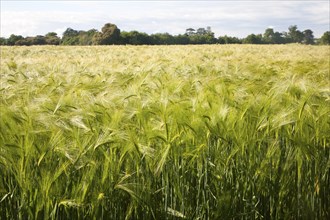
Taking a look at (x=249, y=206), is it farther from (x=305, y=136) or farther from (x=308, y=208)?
(x=305, y=136)

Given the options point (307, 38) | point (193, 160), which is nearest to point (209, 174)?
point (193, 160)

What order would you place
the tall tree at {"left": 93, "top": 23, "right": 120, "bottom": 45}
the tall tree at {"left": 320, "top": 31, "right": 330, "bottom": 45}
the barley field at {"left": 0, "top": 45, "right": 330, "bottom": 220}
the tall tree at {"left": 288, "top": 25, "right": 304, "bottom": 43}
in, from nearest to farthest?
1. the barley field at {"left": 0, "top": 45, "right": 330, "bottom": 220}
2. the tall tree at {"left": 93, "top": 23, "right": 120, "bottom": 45}
3. the tall tree at {"left": 320, "top": 31, "right": 330, "bottom": 45}
4. the tall tree at {"left": 288, "top": 25, "right": 304, "bottom": 43}

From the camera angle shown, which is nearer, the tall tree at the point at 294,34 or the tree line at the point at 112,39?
the tree line at the point at 112,39

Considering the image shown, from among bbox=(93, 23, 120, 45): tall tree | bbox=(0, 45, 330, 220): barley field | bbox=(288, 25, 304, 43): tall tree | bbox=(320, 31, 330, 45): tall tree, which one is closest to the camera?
bbox=(0, 45, 330, 220): barley field

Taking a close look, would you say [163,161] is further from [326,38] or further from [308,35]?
[308,35]

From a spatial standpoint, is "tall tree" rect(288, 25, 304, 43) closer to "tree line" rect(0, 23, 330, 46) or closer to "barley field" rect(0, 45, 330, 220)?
"tree line" rect(0, 23, 330, 46)

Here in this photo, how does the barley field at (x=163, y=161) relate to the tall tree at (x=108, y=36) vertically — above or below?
below

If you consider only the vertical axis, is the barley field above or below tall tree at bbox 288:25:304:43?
below

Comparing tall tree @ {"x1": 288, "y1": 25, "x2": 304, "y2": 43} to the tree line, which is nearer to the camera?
the tree line

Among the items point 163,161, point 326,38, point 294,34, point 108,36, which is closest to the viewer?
point 163,161

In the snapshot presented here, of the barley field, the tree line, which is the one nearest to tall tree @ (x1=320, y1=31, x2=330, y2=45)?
the tree line

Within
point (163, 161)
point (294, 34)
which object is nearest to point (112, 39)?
point (163, 161)

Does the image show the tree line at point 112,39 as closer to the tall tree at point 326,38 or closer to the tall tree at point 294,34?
the tall tree at point 326,38

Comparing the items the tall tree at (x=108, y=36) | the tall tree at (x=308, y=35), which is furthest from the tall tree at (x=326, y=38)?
the tall tree at (x=108, y=36)
